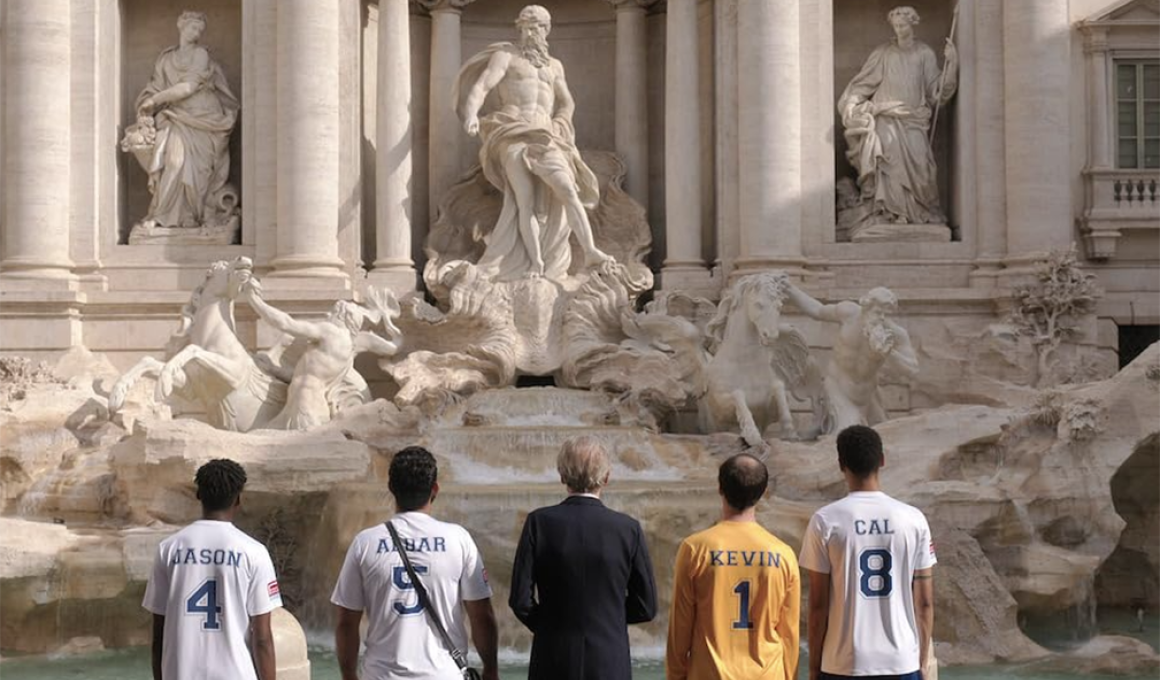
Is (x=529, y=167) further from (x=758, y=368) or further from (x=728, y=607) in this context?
(x=728, y=607)

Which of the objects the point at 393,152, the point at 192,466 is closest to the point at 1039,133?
the point at 393,152

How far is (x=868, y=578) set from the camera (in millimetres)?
6129

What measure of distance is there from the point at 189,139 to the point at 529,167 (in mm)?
4359

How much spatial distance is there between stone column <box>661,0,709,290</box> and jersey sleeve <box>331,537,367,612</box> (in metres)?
14.6

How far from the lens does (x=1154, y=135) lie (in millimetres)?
20016

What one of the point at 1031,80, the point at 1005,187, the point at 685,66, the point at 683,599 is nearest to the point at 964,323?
the point at 1005,187

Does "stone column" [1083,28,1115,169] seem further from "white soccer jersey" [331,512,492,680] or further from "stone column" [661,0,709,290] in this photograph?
"white soccer jersey" [331,512,492,680]

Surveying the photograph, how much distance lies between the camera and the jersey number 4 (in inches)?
231

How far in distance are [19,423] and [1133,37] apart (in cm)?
1392

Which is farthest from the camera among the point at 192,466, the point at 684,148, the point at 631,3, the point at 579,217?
the point at 631,3

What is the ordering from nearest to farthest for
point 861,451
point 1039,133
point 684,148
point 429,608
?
1. point 429,608
2. point 861,451
3. point 1039,133
4. point 684,148

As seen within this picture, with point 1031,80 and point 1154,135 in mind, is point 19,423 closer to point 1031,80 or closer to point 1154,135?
point 1031,80

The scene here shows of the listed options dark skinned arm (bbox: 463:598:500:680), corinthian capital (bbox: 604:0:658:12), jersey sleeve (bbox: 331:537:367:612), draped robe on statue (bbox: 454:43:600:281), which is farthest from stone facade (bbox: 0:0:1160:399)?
dark skinned arm (bbox: 463:598:500:680)

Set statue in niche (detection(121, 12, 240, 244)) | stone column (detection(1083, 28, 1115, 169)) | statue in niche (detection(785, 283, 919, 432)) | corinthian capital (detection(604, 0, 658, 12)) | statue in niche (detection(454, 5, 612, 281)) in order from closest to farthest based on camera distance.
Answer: statue in niche (detection(785, 283, 919, 432)), statue in niche (detection(454, 5, 612, 281)), stone column (detection(1083, 28, 1115, 169)), statue in niche (detection(121, 12, 240, 244)), corinthian capital (detection(604, 0, 658, 12))
